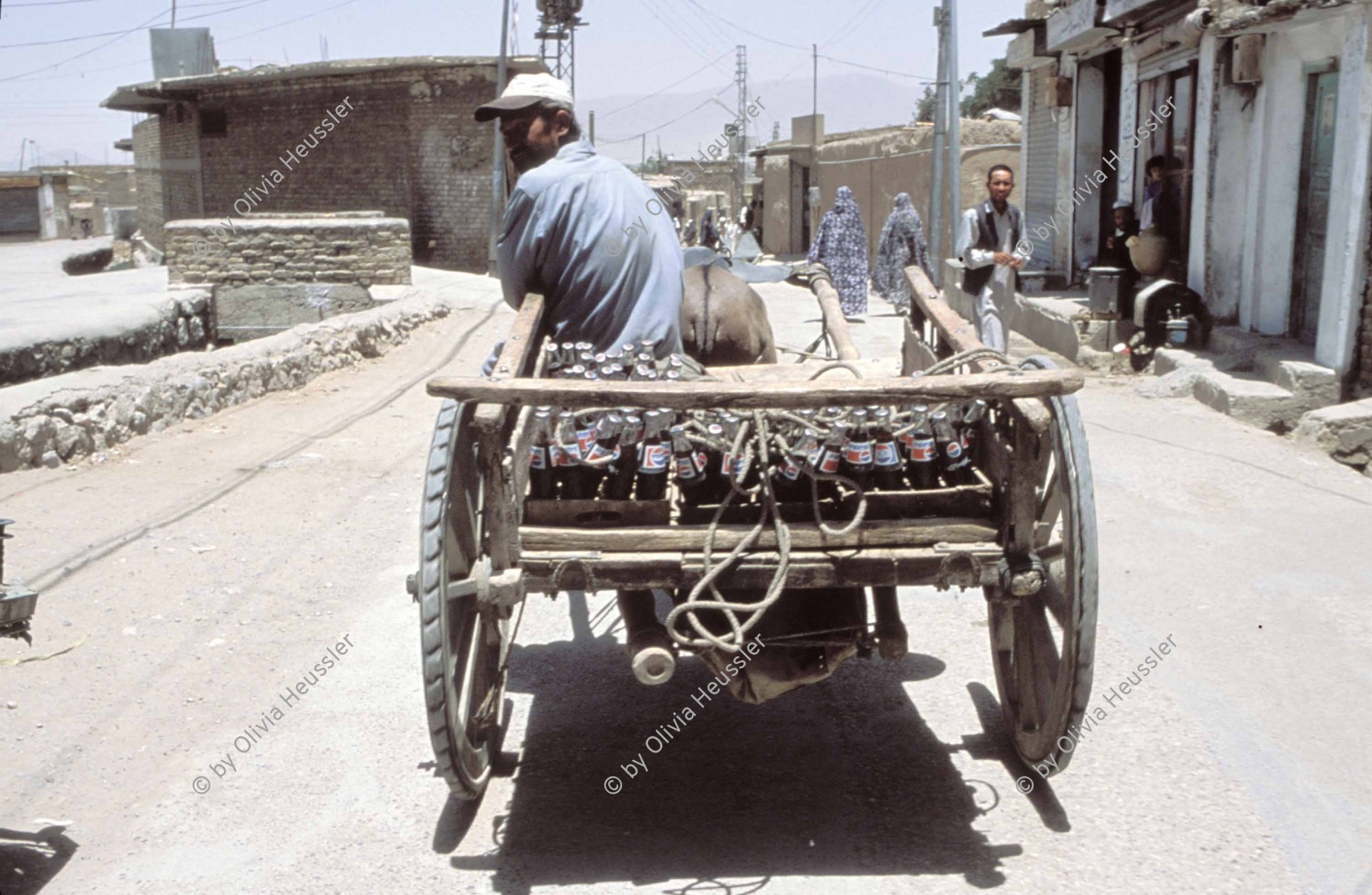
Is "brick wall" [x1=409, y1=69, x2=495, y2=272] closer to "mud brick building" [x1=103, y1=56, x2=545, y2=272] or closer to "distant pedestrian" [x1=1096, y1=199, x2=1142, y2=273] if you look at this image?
"mud brick building" [x1=103, y1=56, x2=545, y2=272]

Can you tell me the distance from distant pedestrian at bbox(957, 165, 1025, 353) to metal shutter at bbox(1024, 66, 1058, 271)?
27.9 ft

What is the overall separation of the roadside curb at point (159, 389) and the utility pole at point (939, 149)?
321 inches

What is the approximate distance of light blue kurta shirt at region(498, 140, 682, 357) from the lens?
393 centimetres

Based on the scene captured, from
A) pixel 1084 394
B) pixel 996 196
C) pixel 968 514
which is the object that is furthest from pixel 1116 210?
pixel 968 514

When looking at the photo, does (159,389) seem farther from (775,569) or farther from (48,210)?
(48,210)

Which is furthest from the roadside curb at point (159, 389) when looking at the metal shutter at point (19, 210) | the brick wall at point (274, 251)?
the metal shutter at point (19, 210)

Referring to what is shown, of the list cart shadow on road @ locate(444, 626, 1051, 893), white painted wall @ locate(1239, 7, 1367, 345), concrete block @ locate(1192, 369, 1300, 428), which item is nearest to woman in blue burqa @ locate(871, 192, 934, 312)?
white painted wall @ locate(1239, 7, 1367, 345)

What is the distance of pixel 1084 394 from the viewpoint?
1040 centimetres

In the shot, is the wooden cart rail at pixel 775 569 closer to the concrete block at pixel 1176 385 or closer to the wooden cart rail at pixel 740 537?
the wooden cart rail at pixel 740 537

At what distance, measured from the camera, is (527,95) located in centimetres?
420

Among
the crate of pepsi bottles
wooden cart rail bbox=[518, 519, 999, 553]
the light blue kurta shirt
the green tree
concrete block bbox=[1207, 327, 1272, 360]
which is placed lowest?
concrete block bbox=[1207, 327, 1272, 360]

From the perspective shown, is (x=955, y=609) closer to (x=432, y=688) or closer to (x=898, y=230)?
(x=432, y=688)

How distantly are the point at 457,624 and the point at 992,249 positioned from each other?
6659 mm

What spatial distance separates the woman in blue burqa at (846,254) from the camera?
57.2 ft
